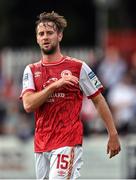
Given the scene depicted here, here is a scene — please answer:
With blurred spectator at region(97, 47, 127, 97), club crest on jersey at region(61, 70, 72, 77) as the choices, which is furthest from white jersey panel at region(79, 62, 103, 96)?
blurred spectator at region(97, 47, 127, 97)

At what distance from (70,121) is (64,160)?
0.43 metres

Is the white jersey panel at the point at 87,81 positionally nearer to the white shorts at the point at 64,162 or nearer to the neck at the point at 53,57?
the neck at the point at 53,57

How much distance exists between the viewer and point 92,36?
134 ft

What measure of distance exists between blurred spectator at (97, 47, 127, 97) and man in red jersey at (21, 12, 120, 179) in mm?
9366

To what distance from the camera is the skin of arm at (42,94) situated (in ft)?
32.8

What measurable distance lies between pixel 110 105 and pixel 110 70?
1734mm

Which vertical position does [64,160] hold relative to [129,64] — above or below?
below

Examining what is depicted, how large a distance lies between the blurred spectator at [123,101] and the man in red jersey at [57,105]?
26.3 ft

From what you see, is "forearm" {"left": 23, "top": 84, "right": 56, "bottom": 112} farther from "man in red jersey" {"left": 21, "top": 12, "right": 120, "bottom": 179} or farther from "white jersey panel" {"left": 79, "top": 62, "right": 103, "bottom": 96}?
"white jersey panel" {"left": 79, "top": 62, "right": 103, "bottom": 96}

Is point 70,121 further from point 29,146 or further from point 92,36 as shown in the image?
point 92,36

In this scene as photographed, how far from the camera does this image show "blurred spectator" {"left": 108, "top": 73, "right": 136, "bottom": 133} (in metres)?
18.7

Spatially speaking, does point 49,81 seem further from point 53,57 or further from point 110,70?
point 110,70

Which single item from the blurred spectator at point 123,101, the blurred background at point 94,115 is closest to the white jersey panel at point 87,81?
the blurred background at point 94,115

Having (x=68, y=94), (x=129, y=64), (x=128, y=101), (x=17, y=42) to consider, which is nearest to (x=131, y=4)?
(x=17, y=42)
